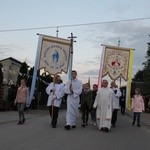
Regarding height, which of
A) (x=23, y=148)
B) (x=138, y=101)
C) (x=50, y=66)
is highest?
(x=50, y=66)

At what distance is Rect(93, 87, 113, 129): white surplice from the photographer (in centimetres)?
1677

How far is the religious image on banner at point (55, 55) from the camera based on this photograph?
26.1 meters

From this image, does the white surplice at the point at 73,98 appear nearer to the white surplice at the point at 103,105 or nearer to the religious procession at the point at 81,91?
the religious procession at the point at 81,91

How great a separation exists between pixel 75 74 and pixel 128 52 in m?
11.8

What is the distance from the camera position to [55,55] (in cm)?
2644

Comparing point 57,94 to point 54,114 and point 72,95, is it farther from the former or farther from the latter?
point 54,114

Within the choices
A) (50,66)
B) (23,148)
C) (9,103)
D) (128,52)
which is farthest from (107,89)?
(9,103)

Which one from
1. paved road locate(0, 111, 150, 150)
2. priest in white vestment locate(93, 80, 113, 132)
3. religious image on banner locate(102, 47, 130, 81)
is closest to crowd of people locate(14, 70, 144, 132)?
priest in white vestment locate(93, 80, 113, 132)

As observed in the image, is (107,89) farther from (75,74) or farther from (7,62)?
(7,62)

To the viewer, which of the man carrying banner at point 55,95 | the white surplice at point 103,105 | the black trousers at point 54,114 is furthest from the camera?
the man carrying banner at point 55,95

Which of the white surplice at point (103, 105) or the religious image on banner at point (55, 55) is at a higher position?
the religious image on banner at point (55, 55)

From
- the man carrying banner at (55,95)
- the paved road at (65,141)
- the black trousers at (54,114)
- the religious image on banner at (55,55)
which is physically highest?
the religious image on banner at (55,55)

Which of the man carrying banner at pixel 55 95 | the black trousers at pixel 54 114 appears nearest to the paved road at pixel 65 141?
the black trousers at pixel 54 114

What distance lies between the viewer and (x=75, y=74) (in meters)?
16.9
